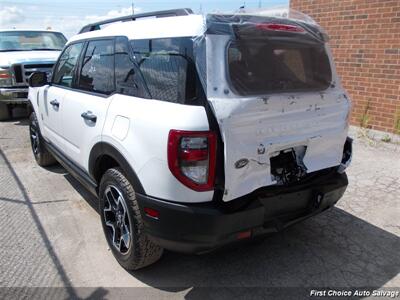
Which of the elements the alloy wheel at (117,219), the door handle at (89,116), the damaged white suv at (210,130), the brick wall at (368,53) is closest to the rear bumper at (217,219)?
the damaged white suv at (210,130)

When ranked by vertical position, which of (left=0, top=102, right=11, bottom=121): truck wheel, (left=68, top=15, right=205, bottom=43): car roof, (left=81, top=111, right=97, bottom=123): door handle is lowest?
(left=0, top=102, right=11, bottom=121): truck wheel

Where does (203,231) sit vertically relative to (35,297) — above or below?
above

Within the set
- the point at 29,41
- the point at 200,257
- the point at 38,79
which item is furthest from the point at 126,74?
the point at 29,41

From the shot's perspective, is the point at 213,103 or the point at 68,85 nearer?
the point at 213,103

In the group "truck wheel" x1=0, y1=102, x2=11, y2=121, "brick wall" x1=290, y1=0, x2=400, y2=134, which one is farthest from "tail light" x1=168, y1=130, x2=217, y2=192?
"truck wheel" x1=0, y1=102, x2=11, y2=121

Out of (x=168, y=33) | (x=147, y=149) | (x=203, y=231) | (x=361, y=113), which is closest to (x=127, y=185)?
(x=147, y=149)

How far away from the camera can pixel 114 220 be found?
3088 mm

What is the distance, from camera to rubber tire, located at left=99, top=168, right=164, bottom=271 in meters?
2.63

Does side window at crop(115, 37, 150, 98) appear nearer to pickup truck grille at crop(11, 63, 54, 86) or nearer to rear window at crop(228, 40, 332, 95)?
rear window at crop(228, 40, 332, 95)

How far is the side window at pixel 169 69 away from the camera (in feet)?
7.63

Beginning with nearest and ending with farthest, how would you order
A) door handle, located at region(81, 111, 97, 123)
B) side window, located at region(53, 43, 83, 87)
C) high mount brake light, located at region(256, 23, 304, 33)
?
1. high mount brake light, located at region(256, 23, 304, 33)
2. door handle, located at region(81, 111, 97, 123)
3. side window, located at region(53, 43, 83, 87)

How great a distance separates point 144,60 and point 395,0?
5086mm

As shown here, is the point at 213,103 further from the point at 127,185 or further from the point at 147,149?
the point at 127,185

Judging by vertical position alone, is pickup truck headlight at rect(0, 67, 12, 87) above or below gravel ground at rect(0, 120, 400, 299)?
above
